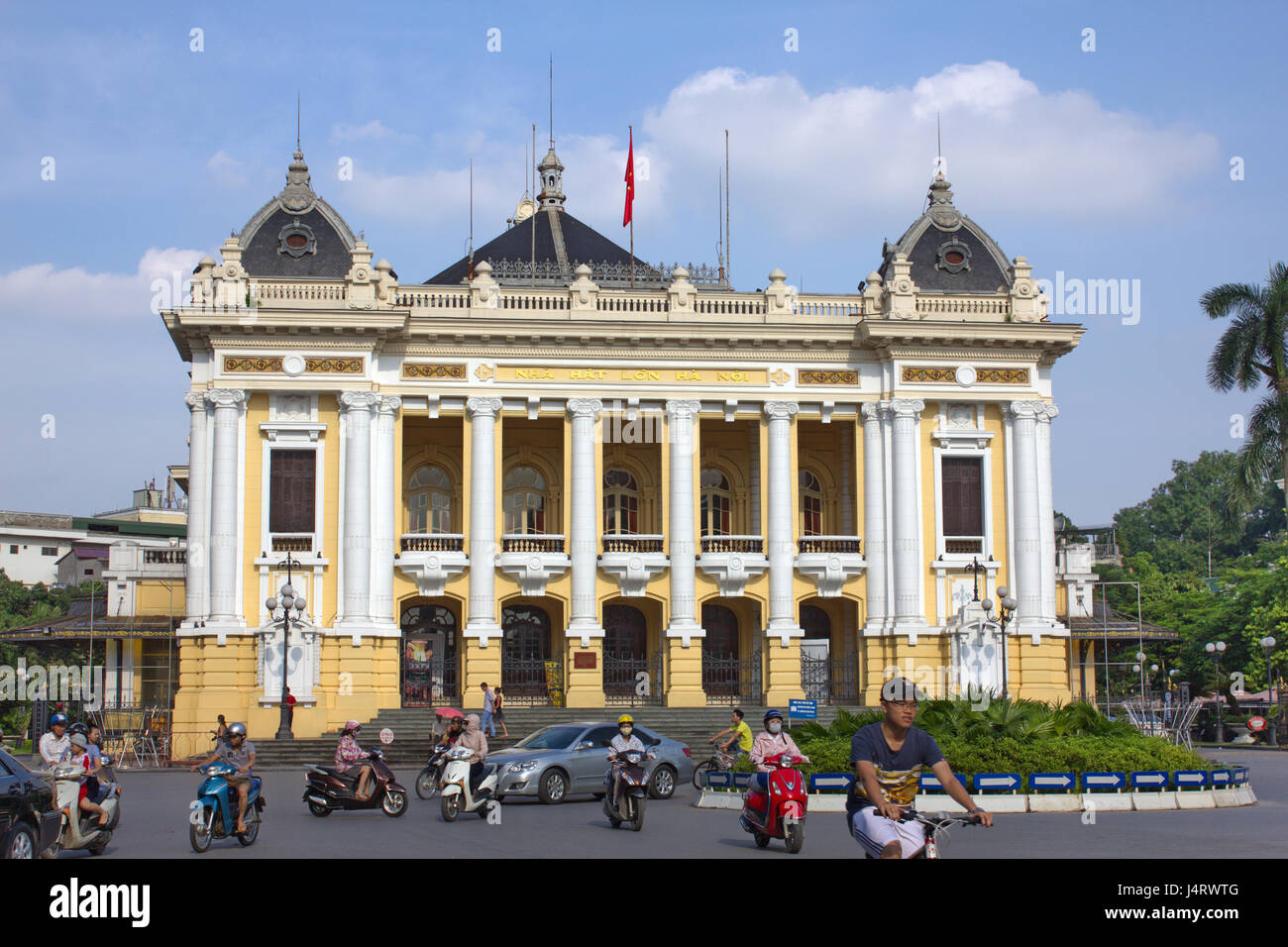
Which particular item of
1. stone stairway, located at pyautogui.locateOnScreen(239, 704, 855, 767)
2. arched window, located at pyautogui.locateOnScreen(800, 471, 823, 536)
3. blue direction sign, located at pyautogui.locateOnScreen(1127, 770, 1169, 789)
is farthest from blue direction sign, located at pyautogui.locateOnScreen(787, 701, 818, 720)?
arched window, located at pyautogui.locateOnScreen(800, 471, 823, 536)

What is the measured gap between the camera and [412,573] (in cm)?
4097

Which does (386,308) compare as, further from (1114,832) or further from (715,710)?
(1114,832)

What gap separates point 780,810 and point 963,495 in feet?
86.4

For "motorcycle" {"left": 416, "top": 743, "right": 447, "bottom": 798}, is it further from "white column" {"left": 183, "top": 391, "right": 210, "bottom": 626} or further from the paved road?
"white column" {"left": 183, "top": 391, "right": 210, "bottom": 626}

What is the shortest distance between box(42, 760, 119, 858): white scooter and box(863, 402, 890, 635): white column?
91.3ft

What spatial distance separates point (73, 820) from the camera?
1664cm

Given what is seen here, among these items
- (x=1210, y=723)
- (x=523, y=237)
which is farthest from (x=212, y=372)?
(x=1210, y=723)

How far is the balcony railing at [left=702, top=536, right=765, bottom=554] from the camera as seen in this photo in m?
42.6

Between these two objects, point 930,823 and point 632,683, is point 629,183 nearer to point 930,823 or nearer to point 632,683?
point 632,683

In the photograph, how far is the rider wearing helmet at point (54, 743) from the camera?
18.0 metres

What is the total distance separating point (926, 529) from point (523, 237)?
1800 centimetres

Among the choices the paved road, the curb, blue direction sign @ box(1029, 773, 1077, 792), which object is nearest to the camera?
the paved road

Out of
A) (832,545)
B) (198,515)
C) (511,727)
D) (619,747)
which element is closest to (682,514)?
(832,545)

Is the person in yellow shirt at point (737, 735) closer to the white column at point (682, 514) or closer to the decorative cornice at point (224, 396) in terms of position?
the white column at point (682, 514)
